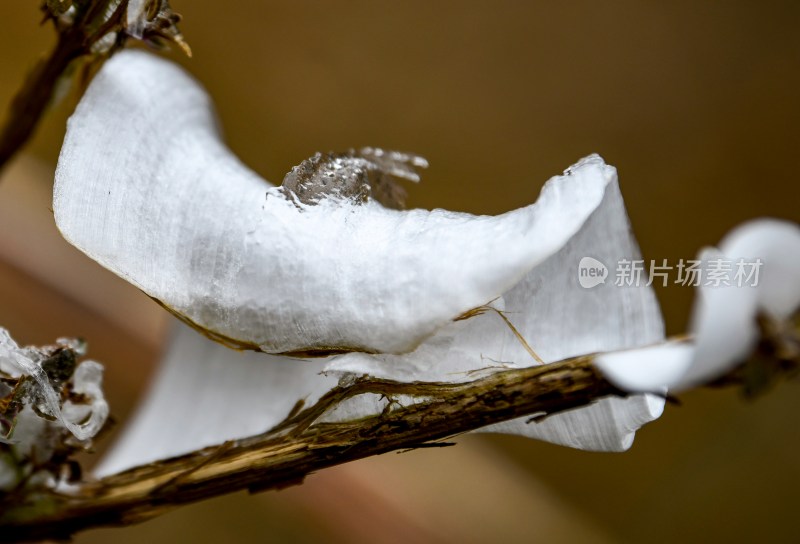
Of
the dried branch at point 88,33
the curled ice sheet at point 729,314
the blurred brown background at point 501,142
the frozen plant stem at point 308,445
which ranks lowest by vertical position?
the frozen plant stem at point 308,445

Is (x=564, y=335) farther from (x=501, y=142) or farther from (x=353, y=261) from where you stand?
(x=501, y=142)

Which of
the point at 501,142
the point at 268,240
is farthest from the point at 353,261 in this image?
the point at 501,142

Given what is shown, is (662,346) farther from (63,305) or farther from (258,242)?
(63,305)

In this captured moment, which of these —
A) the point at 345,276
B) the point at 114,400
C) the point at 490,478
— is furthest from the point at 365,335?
the point at 490,478

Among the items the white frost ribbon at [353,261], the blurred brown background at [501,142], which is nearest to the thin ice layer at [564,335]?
the white frost ribbon at [353,261]

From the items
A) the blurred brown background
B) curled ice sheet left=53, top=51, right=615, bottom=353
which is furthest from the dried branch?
the blurred brown background

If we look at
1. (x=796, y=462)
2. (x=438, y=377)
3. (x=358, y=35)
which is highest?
(x=358, y=35)

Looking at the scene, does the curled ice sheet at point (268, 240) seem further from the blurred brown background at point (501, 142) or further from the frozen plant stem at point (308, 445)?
the blurred brown background at point (501, 142)
